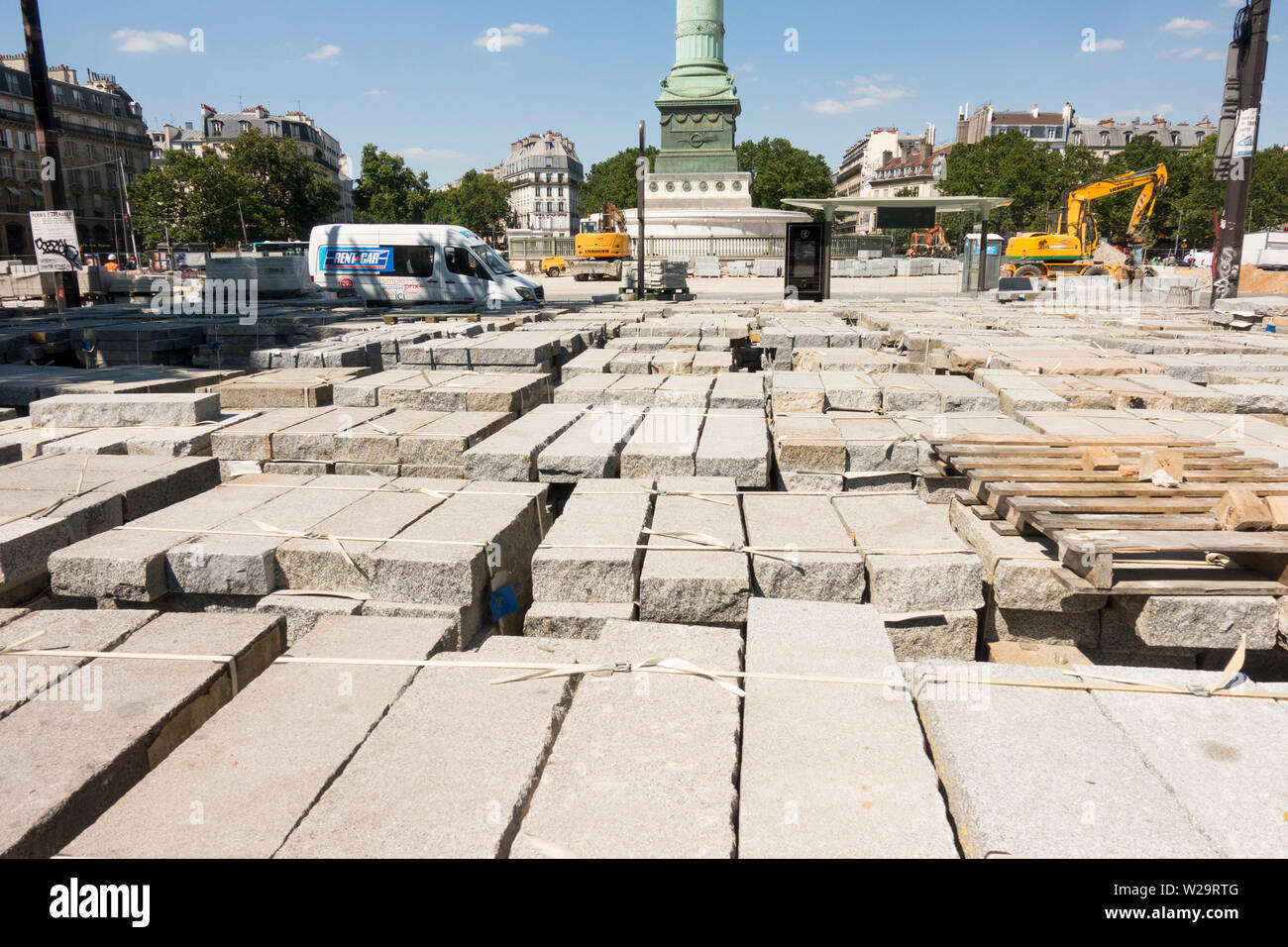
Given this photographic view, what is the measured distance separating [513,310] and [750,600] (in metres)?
17.6

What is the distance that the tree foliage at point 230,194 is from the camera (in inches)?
2309

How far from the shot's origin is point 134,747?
2.44 m

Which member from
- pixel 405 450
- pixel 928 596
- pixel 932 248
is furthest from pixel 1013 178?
pixel 928 596

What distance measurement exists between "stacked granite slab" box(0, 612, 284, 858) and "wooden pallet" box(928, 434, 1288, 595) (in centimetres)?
334

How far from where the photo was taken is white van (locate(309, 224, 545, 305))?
2175 cm

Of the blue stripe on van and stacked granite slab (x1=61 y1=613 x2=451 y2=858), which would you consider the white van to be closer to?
the blue stripe on van

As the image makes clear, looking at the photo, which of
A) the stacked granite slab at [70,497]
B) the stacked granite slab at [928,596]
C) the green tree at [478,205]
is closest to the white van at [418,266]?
the stacked granite slab at [70,497]

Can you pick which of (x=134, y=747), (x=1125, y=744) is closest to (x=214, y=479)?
(x=134, y=747)

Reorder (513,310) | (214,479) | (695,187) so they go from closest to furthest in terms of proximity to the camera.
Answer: (214,479), (513,310), (695,187)

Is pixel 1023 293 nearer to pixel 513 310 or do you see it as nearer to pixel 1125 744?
pixel 513 310

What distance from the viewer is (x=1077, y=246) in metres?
29.1

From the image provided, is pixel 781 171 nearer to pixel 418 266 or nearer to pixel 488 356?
pixel 418 266

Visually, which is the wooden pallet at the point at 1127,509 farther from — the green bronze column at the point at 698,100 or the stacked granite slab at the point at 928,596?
the green bronze column at the point at 698,100

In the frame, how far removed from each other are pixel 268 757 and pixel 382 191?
270 feet
